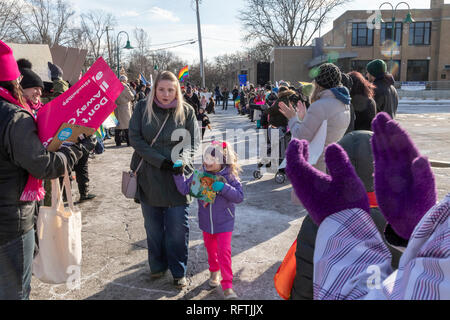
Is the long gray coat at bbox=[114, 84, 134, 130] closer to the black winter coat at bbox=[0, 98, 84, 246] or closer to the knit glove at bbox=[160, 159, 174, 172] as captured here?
the knit glove at bbox=[160, 159, 174, 172]

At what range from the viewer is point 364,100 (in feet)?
12.2

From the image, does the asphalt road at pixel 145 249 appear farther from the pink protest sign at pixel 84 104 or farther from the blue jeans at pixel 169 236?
the pink protest sign at pixel 84 104

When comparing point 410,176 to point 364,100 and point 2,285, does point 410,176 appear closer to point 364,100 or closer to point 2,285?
point 2,285

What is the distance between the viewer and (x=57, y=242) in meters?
2.14

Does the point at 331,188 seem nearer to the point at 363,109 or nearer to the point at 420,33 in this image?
the point at 363,109

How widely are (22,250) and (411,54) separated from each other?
47.7 meters

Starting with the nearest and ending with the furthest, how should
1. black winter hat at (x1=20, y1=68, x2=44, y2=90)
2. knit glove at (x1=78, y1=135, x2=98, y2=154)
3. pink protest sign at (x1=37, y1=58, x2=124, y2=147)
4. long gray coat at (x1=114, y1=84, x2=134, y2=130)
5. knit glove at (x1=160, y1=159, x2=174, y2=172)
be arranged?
pink protest sign at (x1=37, y1=58, x2=124, y2=147) → knit glove at (x1=78, y1=135, x2=98, y2=154) → black winter hat at (x1=20, y1=68, x2=44, y2=90) → knit glove at (x1=160, y1=159, x2=174, y2=172) → long gray coat at (x1=114, y1=84, x2=134, y2=130)

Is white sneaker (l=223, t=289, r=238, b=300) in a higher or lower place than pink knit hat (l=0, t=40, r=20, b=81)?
lower

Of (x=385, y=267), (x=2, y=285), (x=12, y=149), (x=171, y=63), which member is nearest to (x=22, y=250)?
(x=2, y=285)

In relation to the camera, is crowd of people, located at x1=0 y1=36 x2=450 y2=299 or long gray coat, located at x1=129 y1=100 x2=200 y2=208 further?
long gray coat, located at x1=129 y1=100 x2=200 y2=208

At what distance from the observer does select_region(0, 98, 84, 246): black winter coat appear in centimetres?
182

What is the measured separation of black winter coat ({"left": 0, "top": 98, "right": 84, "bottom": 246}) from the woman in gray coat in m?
1.17

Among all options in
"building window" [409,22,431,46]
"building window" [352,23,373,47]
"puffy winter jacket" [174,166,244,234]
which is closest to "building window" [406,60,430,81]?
"building window" [409,22,431,46]

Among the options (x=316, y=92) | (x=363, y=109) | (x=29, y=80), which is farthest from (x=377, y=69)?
(x=29, y=80)
